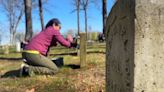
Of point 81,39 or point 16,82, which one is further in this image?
point 81,39

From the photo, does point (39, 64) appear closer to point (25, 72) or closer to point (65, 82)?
point (25, 72)

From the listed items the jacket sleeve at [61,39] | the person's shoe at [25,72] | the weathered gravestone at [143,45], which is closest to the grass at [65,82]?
the person's shoe at [25,72]

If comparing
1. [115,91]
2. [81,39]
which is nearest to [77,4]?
[81,39]

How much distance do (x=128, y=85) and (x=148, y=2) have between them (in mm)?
745

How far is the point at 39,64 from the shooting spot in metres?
9.94

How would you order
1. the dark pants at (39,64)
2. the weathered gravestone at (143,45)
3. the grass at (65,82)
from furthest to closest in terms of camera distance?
1. the dark pants at (39,64)
2. the grass at (65,82)
3. the weathered gravestone at (143,45)

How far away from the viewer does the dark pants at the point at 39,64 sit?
986cm

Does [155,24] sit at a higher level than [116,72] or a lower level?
higher

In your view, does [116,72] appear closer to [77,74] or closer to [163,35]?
[163,35]

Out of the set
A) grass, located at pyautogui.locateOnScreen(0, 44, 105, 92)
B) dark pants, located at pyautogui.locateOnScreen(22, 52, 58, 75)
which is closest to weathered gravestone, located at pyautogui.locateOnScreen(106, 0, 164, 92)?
grass, located at pyautogui.locateOnScreen(0, 44, 105, 92)

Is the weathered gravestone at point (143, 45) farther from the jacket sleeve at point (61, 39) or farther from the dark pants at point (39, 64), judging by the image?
the dark pants at point (39, 64)

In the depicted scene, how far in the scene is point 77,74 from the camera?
31.5 feet

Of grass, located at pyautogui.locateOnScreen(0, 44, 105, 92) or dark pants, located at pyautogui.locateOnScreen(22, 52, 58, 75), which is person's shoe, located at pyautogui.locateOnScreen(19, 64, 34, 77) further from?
grass, located at pyautogui.locateOnScreen(0, 44, 105, 92)

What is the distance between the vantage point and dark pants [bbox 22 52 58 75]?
986 cm
